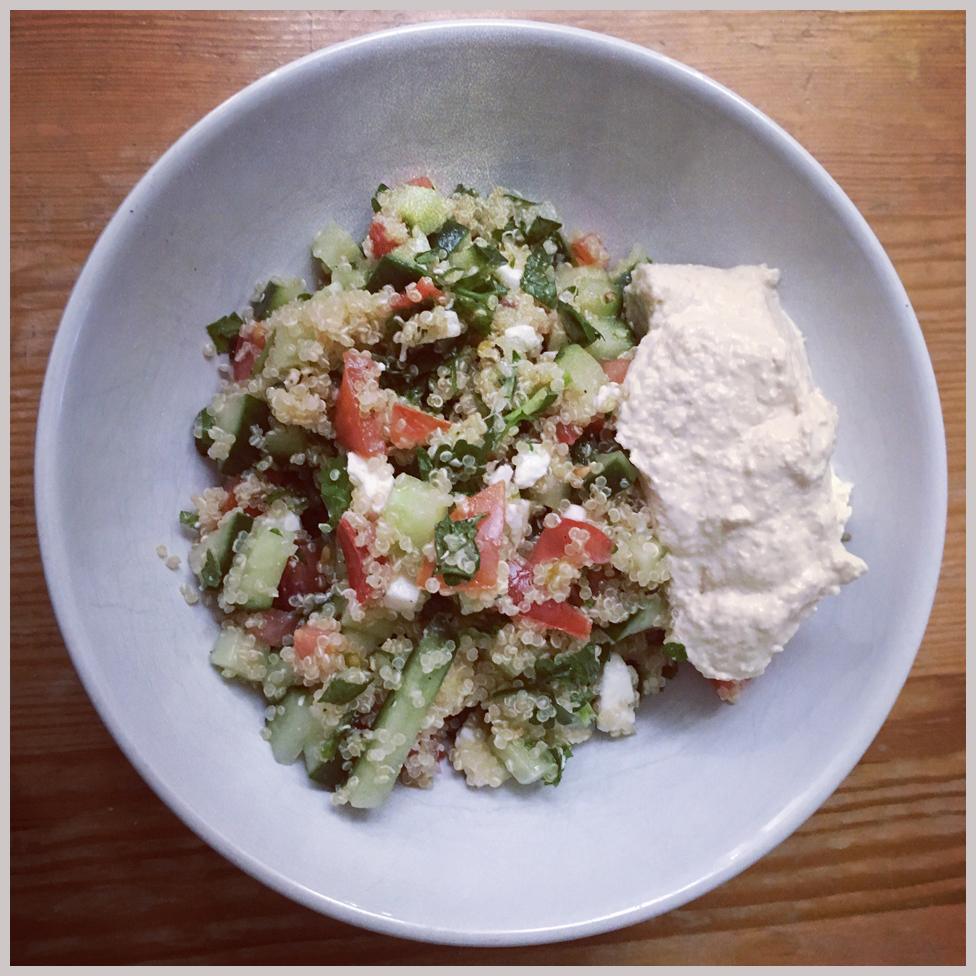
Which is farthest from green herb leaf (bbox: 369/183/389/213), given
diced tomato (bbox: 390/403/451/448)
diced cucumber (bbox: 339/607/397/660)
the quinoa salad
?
diced cucumber (bbox: 339/607/397/660)

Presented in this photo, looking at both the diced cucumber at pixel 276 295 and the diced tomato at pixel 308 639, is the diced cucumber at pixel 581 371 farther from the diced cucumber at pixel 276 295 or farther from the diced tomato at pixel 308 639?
the diced tomato at pixel 308 639

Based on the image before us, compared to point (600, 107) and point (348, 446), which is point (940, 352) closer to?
point (600, 107)

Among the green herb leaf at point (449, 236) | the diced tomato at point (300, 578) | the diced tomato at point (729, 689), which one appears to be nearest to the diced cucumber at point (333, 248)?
the green herb leaf at point (449, 236)

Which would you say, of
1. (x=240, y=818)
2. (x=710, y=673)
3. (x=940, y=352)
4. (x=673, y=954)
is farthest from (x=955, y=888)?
(x=240, y=818)

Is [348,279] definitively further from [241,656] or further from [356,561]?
[241,656]

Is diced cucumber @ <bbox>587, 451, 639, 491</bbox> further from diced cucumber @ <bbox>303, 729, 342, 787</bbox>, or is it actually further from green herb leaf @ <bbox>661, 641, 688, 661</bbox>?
diced cucumber @ <bbox>303, 729, 342, 787</bbox>

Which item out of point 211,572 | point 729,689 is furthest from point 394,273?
point 729,689
